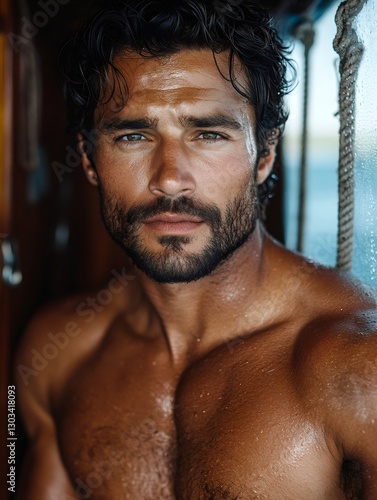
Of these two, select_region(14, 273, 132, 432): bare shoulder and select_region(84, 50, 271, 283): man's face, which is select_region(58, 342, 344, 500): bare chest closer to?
select_region(14, 273, 132, 432): bare shoulder

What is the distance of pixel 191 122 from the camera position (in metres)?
1.25

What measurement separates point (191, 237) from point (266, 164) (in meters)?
0.30

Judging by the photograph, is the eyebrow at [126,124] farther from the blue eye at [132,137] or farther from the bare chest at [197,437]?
the bare chest at [197,437]

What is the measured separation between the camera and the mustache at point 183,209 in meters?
1.26

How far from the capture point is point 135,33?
1312mm

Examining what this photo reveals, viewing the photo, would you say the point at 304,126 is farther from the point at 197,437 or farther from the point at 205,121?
the point at 197,437

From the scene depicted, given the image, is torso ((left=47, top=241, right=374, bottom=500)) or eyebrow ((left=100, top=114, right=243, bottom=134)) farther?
eyebrow ((left=100, top=114, right=243, bottom=134))

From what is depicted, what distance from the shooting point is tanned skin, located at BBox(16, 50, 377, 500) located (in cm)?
109

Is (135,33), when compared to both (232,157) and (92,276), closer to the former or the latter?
(232,157)

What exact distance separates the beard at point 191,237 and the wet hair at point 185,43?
19cm

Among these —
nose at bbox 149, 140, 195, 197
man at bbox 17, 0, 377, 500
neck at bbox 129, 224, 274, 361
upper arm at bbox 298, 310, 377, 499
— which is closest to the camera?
upper arm at bbox 298, 310, 377, 499

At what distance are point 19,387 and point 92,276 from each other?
56cm

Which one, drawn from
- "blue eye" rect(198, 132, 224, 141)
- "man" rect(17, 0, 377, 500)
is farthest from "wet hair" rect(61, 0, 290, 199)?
"blue eye" rect(198, 132, 224, 141)

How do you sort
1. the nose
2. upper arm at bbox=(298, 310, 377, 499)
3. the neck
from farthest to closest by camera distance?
1. the neck
2. the nose
3. upper arm at bbox=(298, 310, 377, 499)
